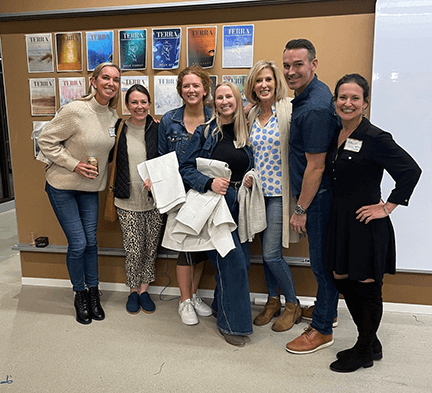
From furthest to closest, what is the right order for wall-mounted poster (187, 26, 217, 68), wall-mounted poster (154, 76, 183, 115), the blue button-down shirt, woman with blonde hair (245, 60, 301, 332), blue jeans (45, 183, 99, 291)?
wall-mounted poster (154, 76, 183, 115), wall-mounted poster (187, 26, 217, 68), blue jeans (45, 183, 99, 291), woman with blonde hair (245, 60, 301, 332), the blue button-down shirt

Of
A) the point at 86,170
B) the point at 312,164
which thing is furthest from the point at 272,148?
the point at 86,170

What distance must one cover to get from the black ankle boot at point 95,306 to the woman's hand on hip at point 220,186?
51.2 inches

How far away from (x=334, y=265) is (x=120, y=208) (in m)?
1.59

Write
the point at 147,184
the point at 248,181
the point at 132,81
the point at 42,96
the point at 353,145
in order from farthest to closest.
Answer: the point at 42,96 → the point at 132,81 → the point at 147,184 → the point at 248,181 → the point at 353,145

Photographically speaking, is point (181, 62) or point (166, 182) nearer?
point (166, 182)

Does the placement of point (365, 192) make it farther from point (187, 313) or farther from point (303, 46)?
point (187, 313)

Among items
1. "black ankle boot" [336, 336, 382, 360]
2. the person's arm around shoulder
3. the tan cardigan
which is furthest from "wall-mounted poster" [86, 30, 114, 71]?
"black ankle boot" [336, 336, 382, 360]

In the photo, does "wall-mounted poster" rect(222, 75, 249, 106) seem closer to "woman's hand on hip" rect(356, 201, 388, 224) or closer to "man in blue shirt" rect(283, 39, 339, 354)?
"man in blue shirt" rect(283, 39, 339, 354)

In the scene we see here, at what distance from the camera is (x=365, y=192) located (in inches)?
77.4

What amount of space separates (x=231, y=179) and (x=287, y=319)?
1.07m

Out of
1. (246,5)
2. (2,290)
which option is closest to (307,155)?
(246,5)

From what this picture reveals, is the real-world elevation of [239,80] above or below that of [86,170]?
above

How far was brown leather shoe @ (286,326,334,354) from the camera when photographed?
236 centimetres

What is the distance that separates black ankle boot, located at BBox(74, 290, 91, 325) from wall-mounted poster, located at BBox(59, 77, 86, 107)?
157 cm
